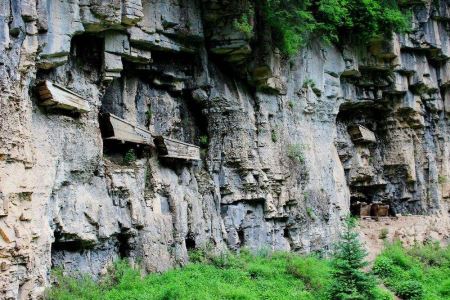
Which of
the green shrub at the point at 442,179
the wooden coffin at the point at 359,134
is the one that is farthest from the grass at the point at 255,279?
the green shrub at the point at 442,179

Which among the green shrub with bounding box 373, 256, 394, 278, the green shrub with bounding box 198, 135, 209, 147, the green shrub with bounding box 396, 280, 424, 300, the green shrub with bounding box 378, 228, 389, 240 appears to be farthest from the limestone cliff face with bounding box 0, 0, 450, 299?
the green shrub with bounding box 396, 280, 424, 300

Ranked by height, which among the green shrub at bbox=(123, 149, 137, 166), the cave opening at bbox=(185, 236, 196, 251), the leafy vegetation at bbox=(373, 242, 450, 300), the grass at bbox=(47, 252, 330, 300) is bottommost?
the leafy vegetation at bbox=(373, 242, 450, 300)

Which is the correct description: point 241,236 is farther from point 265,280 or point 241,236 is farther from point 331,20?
point 331,20

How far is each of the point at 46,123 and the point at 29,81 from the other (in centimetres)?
139

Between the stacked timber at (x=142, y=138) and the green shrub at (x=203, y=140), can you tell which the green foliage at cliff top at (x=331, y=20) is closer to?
the green shrub at (x=203, y=140)

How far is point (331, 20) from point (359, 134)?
757 cm

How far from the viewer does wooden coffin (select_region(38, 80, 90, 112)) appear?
1210cm

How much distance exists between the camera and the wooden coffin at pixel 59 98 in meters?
12.1

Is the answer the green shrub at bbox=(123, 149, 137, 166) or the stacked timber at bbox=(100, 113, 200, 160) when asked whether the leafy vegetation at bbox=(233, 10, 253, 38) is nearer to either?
the stacked timber at bbox=(100, 113, 200, 160)

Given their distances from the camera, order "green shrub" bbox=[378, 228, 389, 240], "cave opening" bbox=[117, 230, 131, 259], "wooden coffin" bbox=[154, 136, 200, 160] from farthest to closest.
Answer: "green shrub" bbox=[378, 228, 389, 240] < "wooden coffin" bbox=[154, 136, 200, 160] < "cave opening" bbox=[117, 230, 131, 259]

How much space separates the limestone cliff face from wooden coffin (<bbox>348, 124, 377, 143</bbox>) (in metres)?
0.08

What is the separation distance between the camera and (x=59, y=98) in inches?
486

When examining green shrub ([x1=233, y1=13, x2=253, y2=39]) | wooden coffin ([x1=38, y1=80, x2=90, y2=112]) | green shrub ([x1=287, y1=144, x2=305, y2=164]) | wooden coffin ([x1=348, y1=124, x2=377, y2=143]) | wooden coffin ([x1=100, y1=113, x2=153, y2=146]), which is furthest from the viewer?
wooden coffin ([x1=348, y1=124, x2=377, y2=143])

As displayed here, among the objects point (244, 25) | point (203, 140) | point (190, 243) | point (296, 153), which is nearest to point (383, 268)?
point (296, 153)
